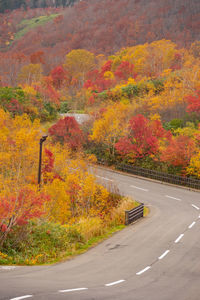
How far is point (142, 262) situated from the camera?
1423cm

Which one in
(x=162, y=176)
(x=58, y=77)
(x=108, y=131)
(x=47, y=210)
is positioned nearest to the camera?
(x=47, y=210)

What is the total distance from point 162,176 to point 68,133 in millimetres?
17291

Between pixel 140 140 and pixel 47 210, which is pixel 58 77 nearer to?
pixel 140 140

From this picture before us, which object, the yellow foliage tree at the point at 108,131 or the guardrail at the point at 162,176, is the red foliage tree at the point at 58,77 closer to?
the yellow foliage tree at the point at 108,131

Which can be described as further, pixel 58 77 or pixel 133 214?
pixel 58 77

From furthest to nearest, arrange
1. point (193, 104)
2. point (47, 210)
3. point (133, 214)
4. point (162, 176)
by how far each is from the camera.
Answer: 1. point (193, 104)
2. point (162, 176)
3. point (47, 210)
4. point (133, 214)

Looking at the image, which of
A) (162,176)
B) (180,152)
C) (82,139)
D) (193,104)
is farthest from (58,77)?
(180,152)

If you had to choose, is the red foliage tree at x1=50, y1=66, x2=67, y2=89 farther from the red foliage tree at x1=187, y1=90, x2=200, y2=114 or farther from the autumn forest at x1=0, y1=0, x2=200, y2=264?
the red foliage tree at x1=187, y1=90, x2=200, y2=114

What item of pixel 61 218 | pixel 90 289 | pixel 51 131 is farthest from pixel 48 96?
pixel 90 289

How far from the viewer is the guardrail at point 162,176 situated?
122ft

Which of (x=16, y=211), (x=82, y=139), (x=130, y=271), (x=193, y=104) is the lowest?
(x=130, y=271)

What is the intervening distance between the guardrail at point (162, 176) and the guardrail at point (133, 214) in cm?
1439

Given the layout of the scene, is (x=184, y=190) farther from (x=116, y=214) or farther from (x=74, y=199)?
(x=116, y=214)

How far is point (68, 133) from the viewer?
52.5 metres
